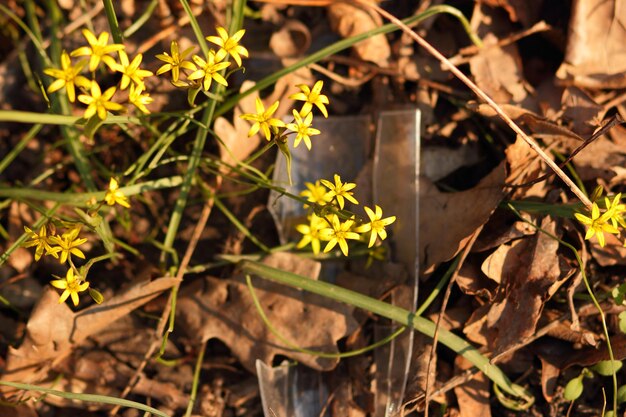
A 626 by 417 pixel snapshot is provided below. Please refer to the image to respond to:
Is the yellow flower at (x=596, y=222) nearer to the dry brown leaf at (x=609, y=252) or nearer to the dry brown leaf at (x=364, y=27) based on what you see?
the dry brown leaf at (x=609, y=252)

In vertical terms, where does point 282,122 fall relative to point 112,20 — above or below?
below

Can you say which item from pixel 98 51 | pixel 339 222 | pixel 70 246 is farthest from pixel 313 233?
pixel 98 51

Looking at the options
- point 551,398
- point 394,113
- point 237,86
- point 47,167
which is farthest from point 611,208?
point 47,167

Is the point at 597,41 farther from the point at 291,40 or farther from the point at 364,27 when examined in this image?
the point at 291,40

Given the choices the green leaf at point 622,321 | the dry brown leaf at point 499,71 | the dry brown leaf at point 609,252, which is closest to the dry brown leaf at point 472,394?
the green leaf at point 622,321

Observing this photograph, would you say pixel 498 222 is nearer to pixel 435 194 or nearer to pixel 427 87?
pixel 435 194

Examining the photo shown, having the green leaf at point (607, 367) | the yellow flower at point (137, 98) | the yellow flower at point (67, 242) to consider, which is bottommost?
the green leaf at point (607, 367)

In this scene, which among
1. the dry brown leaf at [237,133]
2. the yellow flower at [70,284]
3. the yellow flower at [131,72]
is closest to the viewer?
the yellow flower at [131,72]

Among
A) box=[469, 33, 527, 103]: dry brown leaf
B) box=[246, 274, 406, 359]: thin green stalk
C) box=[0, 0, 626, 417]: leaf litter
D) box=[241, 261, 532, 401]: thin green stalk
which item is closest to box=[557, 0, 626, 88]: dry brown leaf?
box=[0, 0, 626, 417]: leaf litter
